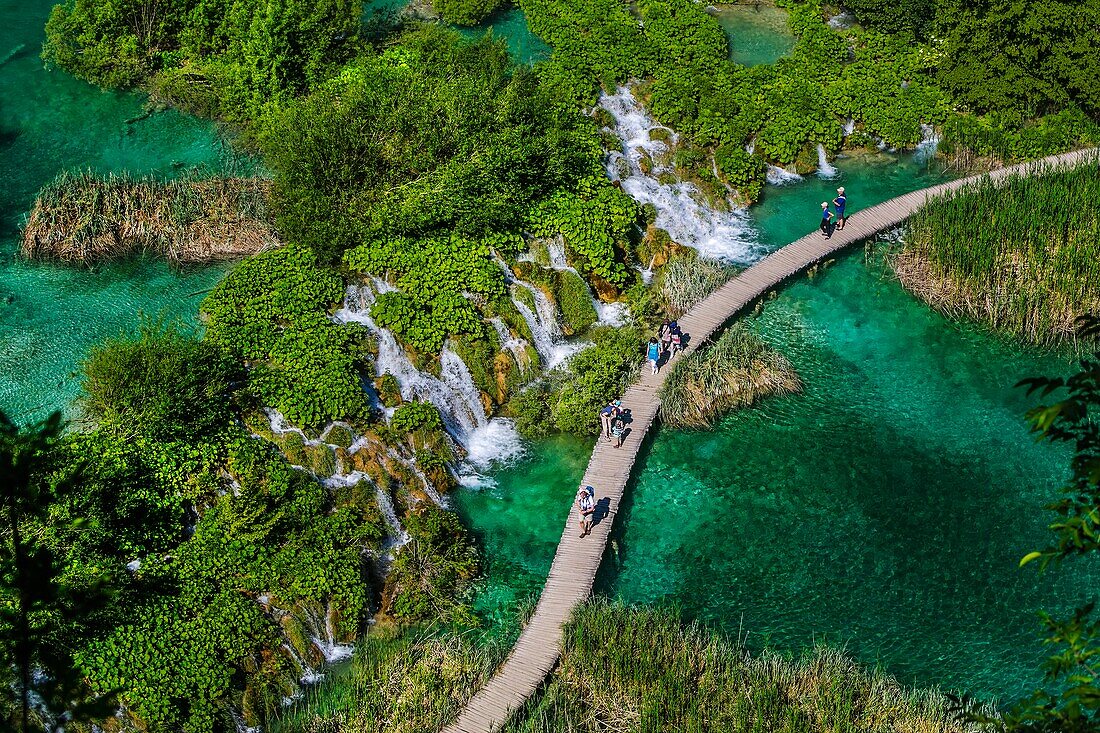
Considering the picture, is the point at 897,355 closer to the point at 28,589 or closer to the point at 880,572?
the point at 880,572

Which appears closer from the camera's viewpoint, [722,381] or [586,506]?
[586,506]

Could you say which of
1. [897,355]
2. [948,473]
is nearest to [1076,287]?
[897,355]

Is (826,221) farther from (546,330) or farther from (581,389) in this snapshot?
(581,389)

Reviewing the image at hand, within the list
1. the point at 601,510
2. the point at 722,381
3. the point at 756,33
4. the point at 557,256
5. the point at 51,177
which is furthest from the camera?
the point at 756,33

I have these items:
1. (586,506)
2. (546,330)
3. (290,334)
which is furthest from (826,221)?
(290,334)

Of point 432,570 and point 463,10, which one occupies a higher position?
point 463,10

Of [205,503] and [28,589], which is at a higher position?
[28,589]

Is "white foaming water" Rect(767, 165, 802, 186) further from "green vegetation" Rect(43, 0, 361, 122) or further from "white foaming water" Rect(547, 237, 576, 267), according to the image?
"green vegetation" Rect(43, 0, 361, 122)
